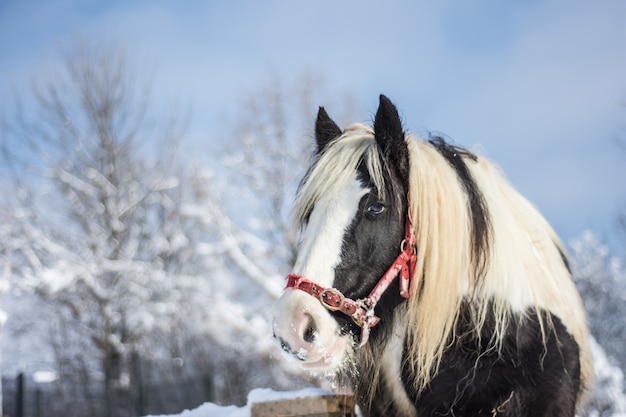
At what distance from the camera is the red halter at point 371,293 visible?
2.53 meters

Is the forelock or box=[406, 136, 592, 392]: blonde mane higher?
the forelock

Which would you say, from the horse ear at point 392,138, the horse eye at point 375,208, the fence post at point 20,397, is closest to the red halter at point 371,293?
the horse eye at point 375,208

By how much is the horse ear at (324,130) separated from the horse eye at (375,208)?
0.81 meters

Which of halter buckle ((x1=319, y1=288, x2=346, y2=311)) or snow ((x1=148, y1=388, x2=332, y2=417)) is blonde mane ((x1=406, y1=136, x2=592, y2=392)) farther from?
snow ((x1=148, y1=388, x2=332, y2=417))

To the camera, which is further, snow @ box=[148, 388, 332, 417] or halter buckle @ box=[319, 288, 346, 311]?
snow @ box=[148, 388, 332, 417]

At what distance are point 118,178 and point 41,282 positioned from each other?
3816 mm

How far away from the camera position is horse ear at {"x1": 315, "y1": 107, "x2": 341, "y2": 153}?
3555mm

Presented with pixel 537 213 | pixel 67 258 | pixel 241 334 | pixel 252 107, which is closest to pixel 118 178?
pixel 67 258

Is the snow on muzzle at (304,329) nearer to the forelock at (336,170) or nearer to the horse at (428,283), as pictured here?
the horse at (428,283)

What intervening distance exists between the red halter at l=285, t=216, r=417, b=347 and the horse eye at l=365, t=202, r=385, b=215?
0.53 ft

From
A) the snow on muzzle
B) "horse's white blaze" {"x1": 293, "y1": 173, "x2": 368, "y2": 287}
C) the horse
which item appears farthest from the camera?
the horse

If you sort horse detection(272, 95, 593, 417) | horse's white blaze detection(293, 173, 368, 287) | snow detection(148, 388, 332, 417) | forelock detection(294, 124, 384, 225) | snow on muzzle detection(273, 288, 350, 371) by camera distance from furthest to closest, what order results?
snow detection(148, 388, 332, 417) < forelock detection(294, 124, 384, 225) < horse detection(272, 95, 593, 417) < horse's white blaze detection(293, 173, 368, 287) < snow on muzzle detection(273, 288, 350, 371)

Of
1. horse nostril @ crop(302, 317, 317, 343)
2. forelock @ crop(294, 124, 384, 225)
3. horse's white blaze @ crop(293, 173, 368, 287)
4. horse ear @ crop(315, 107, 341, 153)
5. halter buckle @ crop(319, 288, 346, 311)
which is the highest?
horse ear @ crop(315, 107, 341, 153)

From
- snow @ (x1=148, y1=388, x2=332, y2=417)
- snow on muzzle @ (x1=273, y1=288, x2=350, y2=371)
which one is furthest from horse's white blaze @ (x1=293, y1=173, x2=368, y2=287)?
snow @ (x1=148, y1=388, x2=332, y2=417)
